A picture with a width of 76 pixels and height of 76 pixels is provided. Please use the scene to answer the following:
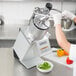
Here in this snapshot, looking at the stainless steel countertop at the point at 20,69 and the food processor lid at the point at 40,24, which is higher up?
the food processor lid at the point at 40,24

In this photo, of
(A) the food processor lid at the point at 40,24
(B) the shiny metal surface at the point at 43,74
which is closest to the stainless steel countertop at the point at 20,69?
(B) the shiny metal surface at the point at 43,74

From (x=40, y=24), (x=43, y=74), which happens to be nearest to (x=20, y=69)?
(x=43, y=74)

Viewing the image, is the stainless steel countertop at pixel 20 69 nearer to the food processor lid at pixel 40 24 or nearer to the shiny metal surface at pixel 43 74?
the shiny metal surface at pixel 43 74

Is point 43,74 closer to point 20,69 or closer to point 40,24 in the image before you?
point 20,69

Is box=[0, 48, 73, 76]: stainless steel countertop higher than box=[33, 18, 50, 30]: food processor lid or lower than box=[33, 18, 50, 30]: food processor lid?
lower

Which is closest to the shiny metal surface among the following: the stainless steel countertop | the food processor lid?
the stainless steel countertop

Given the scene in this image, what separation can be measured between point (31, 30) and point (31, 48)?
0.17 metres

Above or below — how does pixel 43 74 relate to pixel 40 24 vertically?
below

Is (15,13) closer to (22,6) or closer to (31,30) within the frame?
(22,6)

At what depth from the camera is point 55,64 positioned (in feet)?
5.66

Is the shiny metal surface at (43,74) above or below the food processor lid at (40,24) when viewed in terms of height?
below

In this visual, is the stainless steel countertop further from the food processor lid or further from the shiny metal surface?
the food processor lid

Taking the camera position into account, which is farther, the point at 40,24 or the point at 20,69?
the point at 20,69

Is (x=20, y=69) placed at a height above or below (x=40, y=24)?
below
